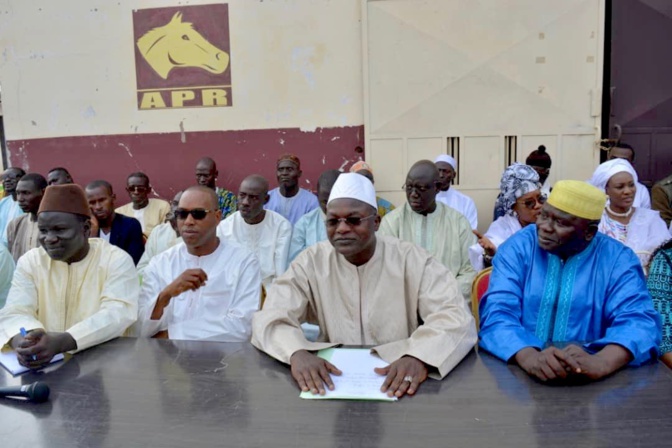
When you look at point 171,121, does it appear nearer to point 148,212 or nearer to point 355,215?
point 148,212

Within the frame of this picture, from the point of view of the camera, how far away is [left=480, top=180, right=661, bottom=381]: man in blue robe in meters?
2.28

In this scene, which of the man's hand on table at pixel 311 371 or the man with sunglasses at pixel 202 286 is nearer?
the man's hand on table at pixel 311 371

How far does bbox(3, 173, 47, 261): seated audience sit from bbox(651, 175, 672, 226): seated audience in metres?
5.85

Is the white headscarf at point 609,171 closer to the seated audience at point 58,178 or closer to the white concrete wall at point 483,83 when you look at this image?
the white concrete wall at point 483,83

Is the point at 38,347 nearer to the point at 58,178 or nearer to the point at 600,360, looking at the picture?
the point at 600,360

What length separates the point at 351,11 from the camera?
606 centimetres

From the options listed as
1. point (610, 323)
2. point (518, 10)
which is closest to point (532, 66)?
point (518, 10)

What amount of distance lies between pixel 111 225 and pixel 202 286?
2107 mm

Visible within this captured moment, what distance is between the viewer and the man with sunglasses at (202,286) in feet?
9.36

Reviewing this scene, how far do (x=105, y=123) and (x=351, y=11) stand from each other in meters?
3.38

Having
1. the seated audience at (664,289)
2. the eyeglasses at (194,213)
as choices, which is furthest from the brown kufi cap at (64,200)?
the seated audience at (664,289)

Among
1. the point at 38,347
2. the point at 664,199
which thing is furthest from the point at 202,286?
the point at 664,199

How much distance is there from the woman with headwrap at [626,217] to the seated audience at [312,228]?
2272mm

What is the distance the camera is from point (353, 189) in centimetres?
248
